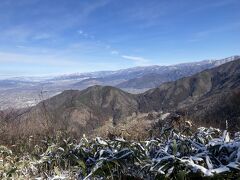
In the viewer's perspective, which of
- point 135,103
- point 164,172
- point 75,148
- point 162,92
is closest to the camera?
point 164,172

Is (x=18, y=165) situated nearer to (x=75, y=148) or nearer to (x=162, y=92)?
(x=75, y=148)

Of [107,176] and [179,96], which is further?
[179,96]

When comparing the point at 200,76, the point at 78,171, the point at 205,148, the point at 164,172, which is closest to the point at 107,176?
the point at 78,171

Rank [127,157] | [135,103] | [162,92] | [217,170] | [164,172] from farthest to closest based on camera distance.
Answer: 1. [162,92]
2. [135,103]
3. [127,157]
4. [164,172]
5. [217,170]

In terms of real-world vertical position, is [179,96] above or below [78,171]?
below

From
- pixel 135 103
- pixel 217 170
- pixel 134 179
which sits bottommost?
pixel 135 103

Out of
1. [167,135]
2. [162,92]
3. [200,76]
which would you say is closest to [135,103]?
[162,92]

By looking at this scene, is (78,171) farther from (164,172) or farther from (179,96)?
(179,96)
